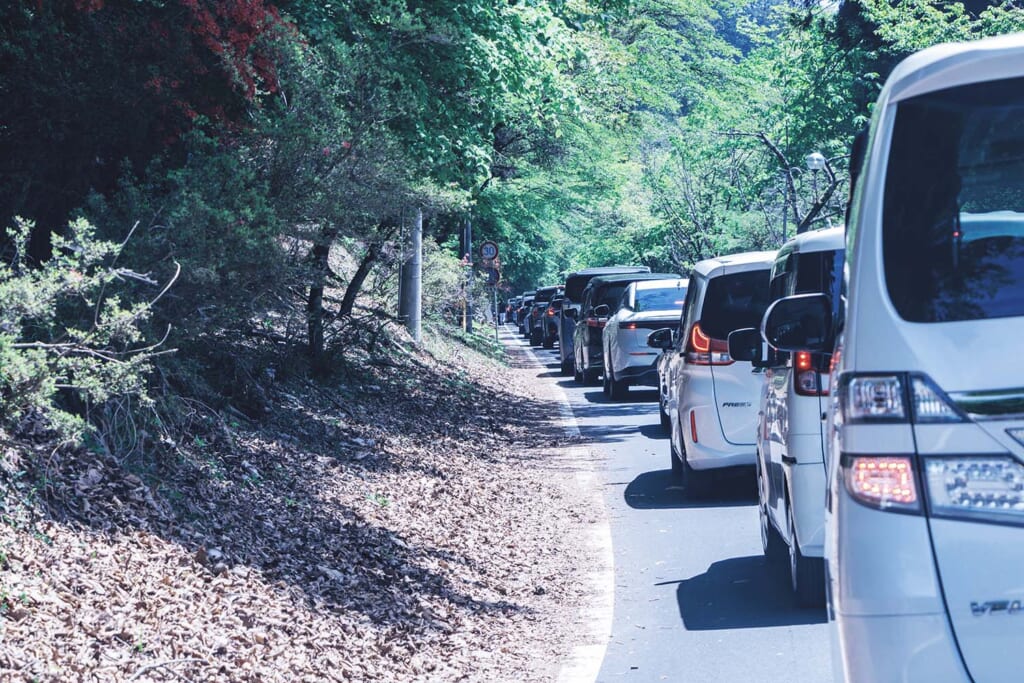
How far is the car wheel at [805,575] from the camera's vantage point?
7.55 m

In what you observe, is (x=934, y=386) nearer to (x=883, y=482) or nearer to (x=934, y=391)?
(x=934, y=391)

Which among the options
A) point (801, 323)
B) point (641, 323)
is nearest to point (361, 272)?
point (641, 323)

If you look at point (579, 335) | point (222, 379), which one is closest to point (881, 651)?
point (222, 379)

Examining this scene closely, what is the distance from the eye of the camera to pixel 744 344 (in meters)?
9.31

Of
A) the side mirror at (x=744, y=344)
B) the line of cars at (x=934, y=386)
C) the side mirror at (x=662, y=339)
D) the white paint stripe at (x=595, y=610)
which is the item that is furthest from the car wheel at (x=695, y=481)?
the line of cars at (x=934, y=386)

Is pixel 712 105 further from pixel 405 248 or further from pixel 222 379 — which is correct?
pixel 222 379

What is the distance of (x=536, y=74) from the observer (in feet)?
56.0

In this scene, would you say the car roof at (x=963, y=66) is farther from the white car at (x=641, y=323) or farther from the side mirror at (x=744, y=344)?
the white car at (x=641, y=323)

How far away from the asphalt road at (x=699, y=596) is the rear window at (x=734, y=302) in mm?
1414

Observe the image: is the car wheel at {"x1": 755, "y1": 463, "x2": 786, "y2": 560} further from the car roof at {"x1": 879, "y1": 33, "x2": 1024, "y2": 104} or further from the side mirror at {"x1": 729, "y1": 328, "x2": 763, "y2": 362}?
the car roof at {"x1": 879, "y1": 33, "x2": 1024, "y2": 104}

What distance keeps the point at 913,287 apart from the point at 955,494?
1.83 ft

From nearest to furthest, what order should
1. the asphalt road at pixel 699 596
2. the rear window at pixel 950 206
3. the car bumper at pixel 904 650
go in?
the car bumper at pixel 904 650
the rear window at pixel 950 206
the asphalt road at pixel 699 596

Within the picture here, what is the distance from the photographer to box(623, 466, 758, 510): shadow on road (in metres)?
12.0

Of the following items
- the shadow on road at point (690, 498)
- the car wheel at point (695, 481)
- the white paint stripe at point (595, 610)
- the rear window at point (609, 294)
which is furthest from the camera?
the rear window at point (609, 294)
